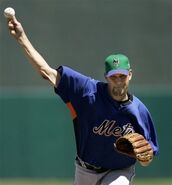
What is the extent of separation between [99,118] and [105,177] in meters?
0.48

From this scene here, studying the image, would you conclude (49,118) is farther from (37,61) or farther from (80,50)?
(37,61)

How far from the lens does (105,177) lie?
6.53 metres

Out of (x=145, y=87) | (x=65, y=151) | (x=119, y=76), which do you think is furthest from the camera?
(x=145, y=87)

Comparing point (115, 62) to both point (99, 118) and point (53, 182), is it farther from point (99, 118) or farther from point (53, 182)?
point (53, 182)

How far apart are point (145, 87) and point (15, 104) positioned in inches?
89.3

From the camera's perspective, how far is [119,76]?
20.7ft

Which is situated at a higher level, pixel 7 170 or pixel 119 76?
pixel 119 76

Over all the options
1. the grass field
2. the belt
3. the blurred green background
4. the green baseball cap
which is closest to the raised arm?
the green baseball cap

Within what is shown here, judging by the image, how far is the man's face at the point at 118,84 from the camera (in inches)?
248

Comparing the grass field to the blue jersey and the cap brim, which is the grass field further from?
the cap brim

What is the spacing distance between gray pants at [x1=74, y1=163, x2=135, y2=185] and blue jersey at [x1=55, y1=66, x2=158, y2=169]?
0.06 m

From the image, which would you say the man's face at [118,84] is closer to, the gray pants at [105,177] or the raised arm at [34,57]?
the raised arm at [34,57]

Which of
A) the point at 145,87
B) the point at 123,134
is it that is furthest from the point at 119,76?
the point at 145,87

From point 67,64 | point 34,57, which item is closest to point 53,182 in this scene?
point 67,64
